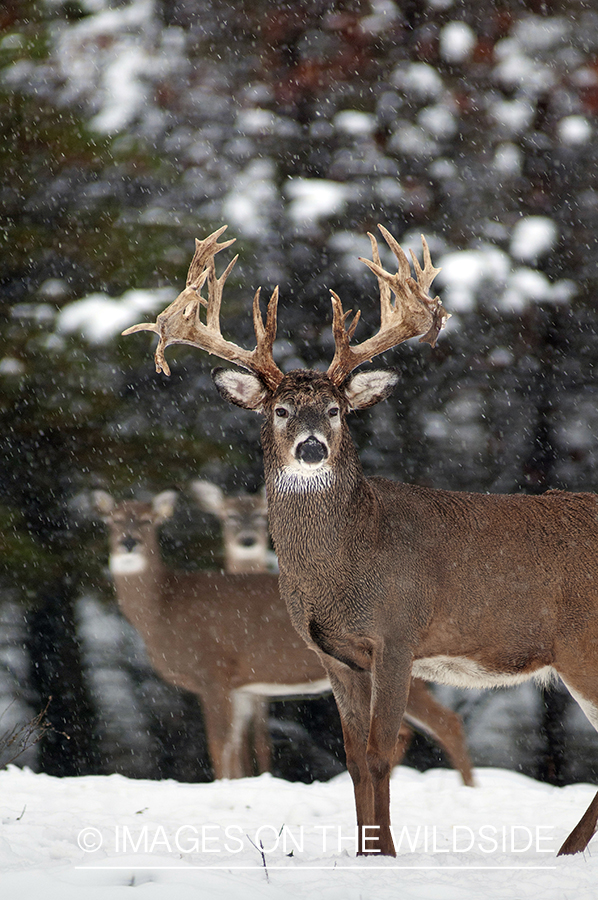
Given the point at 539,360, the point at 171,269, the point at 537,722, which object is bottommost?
the point at 537,722

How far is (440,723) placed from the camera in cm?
755

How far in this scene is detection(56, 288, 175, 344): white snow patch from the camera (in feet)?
30.9

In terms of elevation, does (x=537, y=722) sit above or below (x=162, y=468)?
below

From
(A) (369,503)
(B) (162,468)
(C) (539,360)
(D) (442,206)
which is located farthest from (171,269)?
(A) (369,503)

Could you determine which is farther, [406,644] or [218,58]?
[218,58]

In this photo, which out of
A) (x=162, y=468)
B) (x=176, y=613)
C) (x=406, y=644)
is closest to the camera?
(x=406, y=644)

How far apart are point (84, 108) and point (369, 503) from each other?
21.0 feet

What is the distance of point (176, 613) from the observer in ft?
29.0

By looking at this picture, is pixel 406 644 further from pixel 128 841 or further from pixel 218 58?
pixel 218 58

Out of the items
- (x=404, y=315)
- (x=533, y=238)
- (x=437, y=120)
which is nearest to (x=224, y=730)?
(x=404, y=315)

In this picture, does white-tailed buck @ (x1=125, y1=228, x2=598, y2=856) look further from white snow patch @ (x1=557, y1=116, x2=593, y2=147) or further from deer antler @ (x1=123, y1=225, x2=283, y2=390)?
white snow patch @ (x1=557, y1=116, x2=593, y2=147)

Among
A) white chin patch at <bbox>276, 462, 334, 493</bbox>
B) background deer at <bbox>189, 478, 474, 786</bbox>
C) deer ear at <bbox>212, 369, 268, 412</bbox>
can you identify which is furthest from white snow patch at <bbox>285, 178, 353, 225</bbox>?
white chin patch at <bbox>276, 462, 334, 493</bbox>

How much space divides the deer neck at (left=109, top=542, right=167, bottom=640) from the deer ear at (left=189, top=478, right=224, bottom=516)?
23.0 inches

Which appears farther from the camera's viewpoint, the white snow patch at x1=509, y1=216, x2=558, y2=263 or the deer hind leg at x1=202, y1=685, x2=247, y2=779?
the white snow patch at x1=509, y1=216, x2=558, y2=263
